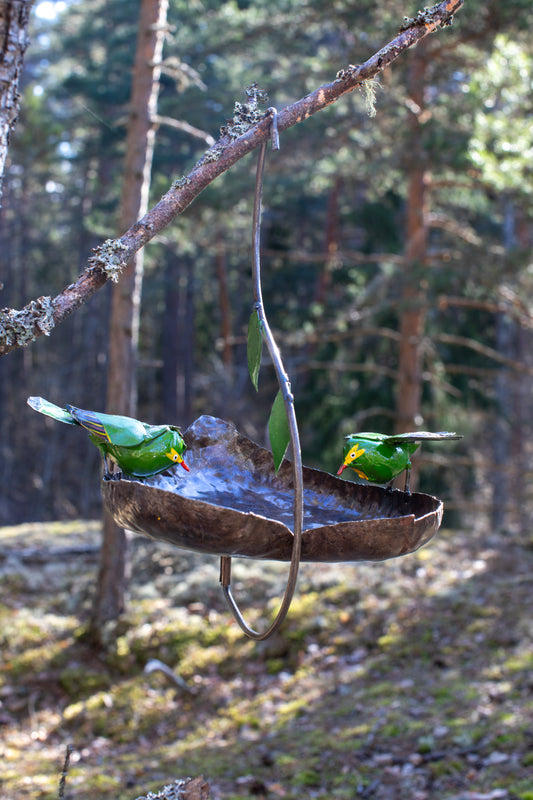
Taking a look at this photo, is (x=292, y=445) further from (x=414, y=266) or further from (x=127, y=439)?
(x=414, y=266)

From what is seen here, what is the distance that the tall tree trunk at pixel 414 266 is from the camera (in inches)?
279

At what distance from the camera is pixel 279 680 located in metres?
5.44

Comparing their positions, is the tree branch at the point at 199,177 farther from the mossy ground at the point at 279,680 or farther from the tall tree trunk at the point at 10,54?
the mossy ground at the point at 279,680

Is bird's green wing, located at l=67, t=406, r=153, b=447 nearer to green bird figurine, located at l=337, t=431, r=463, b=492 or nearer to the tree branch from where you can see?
the tree branch

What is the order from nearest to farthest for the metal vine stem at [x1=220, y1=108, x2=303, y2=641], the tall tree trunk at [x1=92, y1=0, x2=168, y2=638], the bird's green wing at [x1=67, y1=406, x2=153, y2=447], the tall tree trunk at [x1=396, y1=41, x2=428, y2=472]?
1. the metal vine stem at [x1=220, y1=108, x2=303, y2=641]
2. the bird's green wing at [x1=67, y1=406, x2=153, y2=447]
3. the tall tree trunk at [x1=92, y1=0, x2=168, y2=638]
4. the tall tree trunk at [x1=396, y1=41, x2=428, y2=472]

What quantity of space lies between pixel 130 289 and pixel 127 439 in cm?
430

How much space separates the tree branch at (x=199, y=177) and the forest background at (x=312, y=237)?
155 millimetres

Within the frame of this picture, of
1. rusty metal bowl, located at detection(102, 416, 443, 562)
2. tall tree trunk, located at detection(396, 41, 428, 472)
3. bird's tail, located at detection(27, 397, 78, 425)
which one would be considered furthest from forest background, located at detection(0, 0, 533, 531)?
bird's tail, located at detection(27, 397, 78, 425)

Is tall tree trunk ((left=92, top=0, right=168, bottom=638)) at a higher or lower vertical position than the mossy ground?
higher

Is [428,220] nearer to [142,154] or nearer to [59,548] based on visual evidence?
[142,154]

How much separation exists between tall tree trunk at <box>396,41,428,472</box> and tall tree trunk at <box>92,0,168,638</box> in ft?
8.73

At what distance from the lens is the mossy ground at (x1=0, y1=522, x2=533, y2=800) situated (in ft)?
12.5

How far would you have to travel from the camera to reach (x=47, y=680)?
5.46 metres

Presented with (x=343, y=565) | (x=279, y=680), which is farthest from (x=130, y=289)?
Result: (x=343, y=565)
